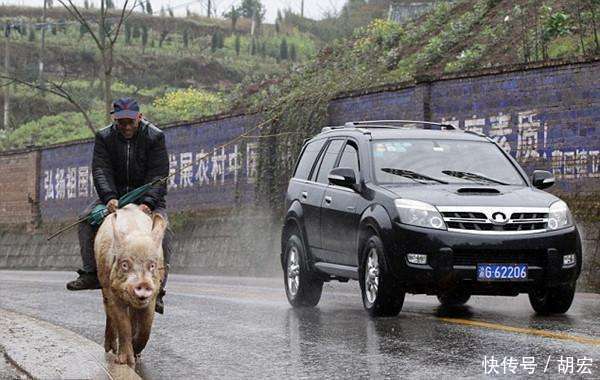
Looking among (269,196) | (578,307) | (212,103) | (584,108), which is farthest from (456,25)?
(212,103)

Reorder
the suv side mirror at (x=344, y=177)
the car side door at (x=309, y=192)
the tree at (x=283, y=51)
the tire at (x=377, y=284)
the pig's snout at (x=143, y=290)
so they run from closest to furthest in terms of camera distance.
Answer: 1. the pig's snout at (x=143, y=290)
2. the tire at (x=377, y=284)
3. the suv side mirror at (x=344, y=177)
4. the car side door at (x=309, y=192)
5. the tree at (x=283, y=51)

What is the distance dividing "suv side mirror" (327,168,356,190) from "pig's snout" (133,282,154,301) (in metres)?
4.84

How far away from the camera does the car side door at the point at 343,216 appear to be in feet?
41.7

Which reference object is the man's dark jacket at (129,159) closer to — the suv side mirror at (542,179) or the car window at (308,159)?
the suv side mirror at (542,179)

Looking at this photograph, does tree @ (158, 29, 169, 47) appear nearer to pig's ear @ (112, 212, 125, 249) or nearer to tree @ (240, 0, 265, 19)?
tree @ (240, 0, 265, 19)

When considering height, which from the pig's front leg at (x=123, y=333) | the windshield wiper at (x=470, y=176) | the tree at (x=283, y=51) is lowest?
the pig's front leg at (x=123, y=333)

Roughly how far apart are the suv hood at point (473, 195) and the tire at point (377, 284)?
583 mm

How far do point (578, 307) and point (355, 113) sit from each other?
39.5 ft

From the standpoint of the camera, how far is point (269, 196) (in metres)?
27.4

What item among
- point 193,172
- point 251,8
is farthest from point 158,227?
point 251,8

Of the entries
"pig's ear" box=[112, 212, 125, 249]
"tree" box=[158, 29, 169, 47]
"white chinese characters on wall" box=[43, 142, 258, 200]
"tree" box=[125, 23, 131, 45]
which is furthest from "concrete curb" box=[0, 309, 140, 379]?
"tree" box=[158, 29, 169, 47]

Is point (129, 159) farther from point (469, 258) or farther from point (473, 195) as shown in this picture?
point (473, 195)

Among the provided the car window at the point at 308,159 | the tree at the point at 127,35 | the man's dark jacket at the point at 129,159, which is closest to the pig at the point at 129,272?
the man's dark jacket at the point at 129,159

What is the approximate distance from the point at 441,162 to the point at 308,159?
2.45m
